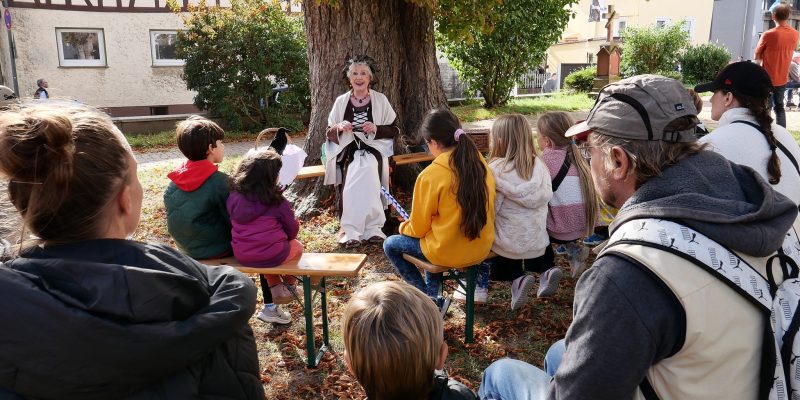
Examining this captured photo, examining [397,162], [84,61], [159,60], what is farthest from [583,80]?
[397,162]

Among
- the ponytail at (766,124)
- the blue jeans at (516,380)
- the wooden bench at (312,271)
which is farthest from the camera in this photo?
the wooden bench at (312,271)

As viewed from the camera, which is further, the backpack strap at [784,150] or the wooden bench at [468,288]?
the wooden bench at [468,288]

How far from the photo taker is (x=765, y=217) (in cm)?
153

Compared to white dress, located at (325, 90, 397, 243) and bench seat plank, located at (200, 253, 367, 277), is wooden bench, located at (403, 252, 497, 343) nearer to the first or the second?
bench seat plank, located at (200, 253, 367, 277)

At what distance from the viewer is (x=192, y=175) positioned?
142 inches

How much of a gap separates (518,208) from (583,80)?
18.5 meters

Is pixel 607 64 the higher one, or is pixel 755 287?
pixel 607 64

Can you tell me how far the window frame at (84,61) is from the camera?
17406 mm

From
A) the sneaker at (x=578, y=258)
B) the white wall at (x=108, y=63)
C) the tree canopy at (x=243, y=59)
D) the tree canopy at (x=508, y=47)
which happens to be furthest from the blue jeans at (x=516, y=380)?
the white wall at (x=108, y=63)

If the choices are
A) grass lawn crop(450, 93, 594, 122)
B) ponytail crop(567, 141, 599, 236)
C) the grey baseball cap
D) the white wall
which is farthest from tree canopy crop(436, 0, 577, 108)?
the grey baseball cap

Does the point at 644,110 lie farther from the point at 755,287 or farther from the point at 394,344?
the point at 394,344

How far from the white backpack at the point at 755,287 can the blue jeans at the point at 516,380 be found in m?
0.64

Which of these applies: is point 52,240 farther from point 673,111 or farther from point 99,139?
point 673,111

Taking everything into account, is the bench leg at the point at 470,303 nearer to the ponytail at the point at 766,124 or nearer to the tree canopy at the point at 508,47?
the ponytail at the point at 766,124
